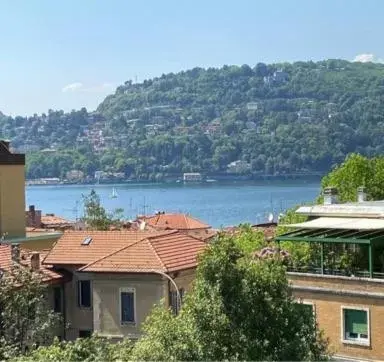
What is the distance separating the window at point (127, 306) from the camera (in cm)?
2912

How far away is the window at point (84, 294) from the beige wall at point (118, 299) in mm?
722

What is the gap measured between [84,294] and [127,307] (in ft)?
7.09

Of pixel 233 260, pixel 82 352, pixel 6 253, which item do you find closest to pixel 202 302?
pixel 233 260

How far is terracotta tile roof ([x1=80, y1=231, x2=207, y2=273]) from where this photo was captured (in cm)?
2919

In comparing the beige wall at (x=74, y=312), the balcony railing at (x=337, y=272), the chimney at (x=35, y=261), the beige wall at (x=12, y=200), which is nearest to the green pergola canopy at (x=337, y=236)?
the balcony railing at (x=337, y=272)

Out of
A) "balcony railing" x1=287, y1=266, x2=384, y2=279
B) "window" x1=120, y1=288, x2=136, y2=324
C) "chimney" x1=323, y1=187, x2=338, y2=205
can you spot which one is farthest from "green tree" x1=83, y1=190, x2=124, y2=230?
"balcony railing" x1=287, y1=266, x2=384, y2=279

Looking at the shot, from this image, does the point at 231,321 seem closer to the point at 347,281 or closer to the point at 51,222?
the point at 347,281

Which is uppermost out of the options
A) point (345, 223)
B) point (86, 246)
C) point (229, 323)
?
point (345, 223)

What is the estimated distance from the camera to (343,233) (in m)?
26.6

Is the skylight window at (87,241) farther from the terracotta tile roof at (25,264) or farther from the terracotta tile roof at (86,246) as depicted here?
the terracotta tile roof at (25,264)

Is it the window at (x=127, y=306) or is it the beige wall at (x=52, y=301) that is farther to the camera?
the beige wall at (x=52, y=301)

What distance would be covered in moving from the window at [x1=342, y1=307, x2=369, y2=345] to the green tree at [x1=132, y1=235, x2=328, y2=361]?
844 cm

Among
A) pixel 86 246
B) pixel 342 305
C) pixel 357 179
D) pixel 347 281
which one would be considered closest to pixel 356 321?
pixel 342 305

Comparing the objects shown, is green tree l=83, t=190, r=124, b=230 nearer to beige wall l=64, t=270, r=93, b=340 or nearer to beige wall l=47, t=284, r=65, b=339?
beige wall l=64, t=270, r=93, b=340
